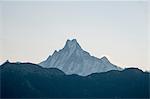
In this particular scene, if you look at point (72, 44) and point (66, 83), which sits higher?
point (72, 44)

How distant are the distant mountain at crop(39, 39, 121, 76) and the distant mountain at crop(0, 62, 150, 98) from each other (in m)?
0.05

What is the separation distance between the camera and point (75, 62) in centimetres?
332

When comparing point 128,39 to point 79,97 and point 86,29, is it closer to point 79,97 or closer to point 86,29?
point 86,29

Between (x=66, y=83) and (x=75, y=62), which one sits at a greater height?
(x=75, y=62)

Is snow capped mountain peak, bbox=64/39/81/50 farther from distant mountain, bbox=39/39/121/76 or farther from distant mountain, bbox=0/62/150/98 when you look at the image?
distant mountain, bbox=0/62/150/98

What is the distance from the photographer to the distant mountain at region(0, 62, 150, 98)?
3.31 m

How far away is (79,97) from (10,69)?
75 centimetres

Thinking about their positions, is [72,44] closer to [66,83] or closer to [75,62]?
[75,62]

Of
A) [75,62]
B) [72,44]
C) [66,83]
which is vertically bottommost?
[66,83]

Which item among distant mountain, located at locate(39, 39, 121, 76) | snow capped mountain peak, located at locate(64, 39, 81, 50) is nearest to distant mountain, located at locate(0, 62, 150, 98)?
distant mountain, located at locate(39, 39, 121, 76)

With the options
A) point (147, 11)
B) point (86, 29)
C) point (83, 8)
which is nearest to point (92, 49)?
point (86, 29)

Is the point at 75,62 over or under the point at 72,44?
under

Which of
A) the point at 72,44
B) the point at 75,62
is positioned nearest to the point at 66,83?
the point at 75,62

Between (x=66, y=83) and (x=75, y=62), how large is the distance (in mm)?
234
